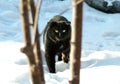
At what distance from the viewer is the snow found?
13.9 ft

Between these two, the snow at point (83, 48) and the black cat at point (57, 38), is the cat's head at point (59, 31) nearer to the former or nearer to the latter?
the black cat at point (57, 38)

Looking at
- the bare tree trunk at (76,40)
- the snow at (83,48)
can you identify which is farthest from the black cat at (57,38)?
the bare tree trunk at (76,40)

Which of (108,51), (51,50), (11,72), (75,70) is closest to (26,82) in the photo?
(11,72)

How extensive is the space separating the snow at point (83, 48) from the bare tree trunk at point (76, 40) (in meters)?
2.77

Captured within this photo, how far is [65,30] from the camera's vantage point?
17.0 feet

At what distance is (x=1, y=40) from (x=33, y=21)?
16.5 ft

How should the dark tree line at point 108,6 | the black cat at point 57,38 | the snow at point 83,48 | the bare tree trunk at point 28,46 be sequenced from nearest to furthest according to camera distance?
the bare tree trunk at point 28,46, the snow at point 83,48, the black cat at point 57,38, the dark tree line at point 108,6

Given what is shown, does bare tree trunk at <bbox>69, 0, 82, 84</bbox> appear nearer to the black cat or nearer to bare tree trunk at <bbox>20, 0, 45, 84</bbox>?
bare tree trunk at <bbox>20, 0, 45, 84</bbox>

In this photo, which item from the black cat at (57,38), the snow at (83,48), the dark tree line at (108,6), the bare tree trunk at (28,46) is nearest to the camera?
the bare tree trunk at (28,46)

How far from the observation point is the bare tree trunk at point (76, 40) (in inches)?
47.6

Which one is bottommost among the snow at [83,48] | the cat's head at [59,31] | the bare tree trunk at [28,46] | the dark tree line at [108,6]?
the snow at [83,48]

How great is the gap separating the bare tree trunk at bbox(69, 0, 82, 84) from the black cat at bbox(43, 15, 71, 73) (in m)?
3.81

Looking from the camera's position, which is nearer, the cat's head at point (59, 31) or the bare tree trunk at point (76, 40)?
the bare tree trunk at point (76, 40)

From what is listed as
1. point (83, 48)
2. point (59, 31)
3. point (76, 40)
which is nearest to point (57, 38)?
point (59, 31)
